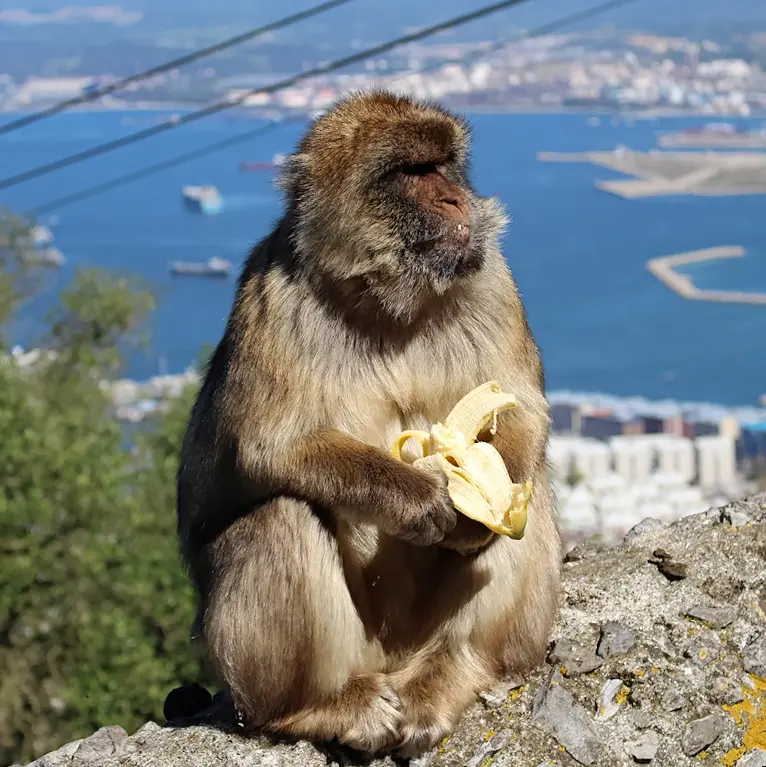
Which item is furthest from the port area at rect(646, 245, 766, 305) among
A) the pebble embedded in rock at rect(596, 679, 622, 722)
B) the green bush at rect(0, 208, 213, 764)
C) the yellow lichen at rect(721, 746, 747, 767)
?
the yellow lichen at rect(721, 746, 747, 767)

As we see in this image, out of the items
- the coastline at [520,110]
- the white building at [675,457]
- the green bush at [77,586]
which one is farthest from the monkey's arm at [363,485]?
the white building at [675,457]

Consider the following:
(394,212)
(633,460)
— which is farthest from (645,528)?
(633,460)

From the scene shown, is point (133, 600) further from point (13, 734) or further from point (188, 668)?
point (13, 734)

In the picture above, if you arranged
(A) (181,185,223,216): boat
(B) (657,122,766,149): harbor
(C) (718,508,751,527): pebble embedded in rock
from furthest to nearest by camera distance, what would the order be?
(B) (657,122,766,149): harbor
(A) (181,185,223,216): boat
(C) (718,508,751,527): pebble embedded in rock

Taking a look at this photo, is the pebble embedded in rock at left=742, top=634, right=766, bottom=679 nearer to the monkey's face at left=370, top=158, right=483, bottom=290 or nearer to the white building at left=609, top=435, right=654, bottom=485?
the monkey's face at left=370, top=158, right=483, bottom=290

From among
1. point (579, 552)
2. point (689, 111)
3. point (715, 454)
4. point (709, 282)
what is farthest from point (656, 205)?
point (579, 552)

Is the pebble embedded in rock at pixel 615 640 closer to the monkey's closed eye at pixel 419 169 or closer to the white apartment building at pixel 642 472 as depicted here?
the monkey's closed eye at pixel 419 169
